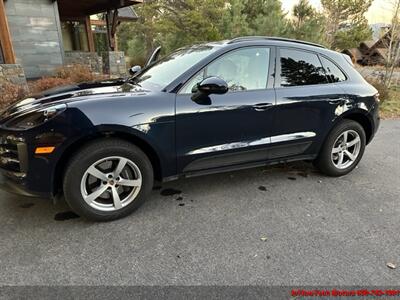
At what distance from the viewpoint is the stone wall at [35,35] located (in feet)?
30.0

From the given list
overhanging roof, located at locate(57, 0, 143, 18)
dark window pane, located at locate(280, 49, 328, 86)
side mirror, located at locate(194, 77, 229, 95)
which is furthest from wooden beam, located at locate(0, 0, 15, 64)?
dark window pane, located at locate(280, 49, 328, 86)

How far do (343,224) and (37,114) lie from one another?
285 cm

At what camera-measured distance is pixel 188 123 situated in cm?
282

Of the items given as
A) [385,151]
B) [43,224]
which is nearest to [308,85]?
[385,151]

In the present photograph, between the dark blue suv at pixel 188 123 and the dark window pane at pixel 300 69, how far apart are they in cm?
1

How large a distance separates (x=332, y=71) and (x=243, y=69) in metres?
1.23

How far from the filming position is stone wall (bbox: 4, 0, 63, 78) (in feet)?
30.0

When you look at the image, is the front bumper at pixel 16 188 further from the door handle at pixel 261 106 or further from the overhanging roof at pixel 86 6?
the overhanging roof at pixel 86 6

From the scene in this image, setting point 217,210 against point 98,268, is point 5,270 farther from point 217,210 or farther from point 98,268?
point 217,210

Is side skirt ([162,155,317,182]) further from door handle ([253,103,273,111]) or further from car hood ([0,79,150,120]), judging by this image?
car hood ([0,79,150,120])

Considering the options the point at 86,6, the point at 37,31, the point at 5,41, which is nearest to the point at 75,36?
the point at 86,6

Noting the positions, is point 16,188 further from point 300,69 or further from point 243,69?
point 300,69

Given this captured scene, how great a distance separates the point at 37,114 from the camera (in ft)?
7.89

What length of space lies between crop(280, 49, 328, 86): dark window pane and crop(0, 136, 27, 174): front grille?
2.60 m
